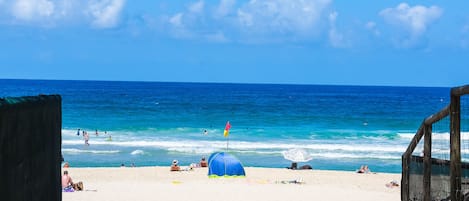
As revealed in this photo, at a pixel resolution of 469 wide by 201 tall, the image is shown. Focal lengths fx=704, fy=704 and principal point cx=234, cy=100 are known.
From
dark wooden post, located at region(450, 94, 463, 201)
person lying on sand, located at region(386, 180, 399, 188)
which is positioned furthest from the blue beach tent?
dark wooden post, located at region(450, 94, 463, 201)

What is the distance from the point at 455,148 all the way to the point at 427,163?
1.12m

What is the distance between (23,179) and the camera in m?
2.79

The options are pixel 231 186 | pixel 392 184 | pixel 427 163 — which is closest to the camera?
pixel 427 163

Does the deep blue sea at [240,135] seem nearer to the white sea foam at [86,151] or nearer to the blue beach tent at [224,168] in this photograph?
the white sea foam at [86,151]

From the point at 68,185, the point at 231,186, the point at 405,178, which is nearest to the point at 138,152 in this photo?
the point at 231,186

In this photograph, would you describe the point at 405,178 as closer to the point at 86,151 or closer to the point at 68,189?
the point at 68,189

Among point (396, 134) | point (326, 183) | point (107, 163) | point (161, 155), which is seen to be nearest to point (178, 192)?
point (326, 183)

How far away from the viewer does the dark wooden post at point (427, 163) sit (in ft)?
19.7

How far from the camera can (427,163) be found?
6148 mm

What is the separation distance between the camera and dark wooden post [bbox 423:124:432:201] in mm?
6012

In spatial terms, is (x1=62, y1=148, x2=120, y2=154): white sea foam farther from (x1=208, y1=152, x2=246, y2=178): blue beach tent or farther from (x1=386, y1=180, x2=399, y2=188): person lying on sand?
(x1=386, y1=180, x2=399, y2=188): person lying on sand

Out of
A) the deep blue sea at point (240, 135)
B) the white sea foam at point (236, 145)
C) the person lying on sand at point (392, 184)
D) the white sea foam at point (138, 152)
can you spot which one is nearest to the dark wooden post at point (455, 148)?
the person lying on sand at point (392, 184)

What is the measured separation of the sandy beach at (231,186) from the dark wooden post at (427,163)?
8696 mm

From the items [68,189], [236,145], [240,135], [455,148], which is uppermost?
[240,135]
